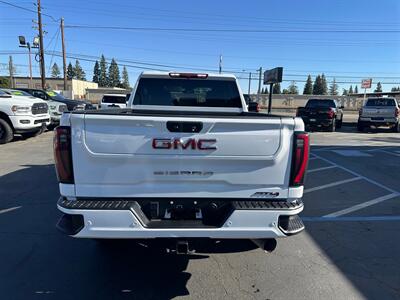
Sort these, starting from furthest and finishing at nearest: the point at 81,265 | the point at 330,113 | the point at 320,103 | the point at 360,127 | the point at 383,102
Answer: the point at 360,127, the point at 320,103, the point at 383,102, the point at 330,113, the point at 81,265

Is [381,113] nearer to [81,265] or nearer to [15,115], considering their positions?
[15,115]

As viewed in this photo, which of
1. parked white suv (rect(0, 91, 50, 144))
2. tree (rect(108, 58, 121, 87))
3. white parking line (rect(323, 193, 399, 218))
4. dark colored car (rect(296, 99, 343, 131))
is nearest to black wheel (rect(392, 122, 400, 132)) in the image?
dark colored car (rect(296, 99, 343, 131))

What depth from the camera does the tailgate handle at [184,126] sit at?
2754mm

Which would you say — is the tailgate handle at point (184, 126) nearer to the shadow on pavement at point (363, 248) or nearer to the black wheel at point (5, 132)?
the shadow on pavement at point (363, 248)

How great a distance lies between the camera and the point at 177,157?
2789 millimetres

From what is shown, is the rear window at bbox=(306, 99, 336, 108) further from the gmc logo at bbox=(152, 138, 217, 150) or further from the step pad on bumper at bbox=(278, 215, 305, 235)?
the gmc logo at bbox=(152, 138, 217, 150)

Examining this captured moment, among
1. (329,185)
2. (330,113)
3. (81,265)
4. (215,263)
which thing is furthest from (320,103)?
(81,265)

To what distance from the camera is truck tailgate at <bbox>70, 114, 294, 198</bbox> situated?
8.91 feet

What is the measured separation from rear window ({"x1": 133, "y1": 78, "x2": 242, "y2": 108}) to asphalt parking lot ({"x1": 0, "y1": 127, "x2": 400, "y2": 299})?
2.20 meters

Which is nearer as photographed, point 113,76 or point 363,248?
point 363,248

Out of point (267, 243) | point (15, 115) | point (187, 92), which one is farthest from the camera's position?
point (15, 115)

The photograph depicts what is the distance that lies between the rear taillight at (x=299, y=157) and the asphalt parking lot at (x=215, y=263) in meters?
1.13

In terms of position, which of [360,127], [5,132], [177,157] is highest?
[177,157]

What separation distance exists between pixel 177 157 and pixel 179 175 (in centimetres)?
16
